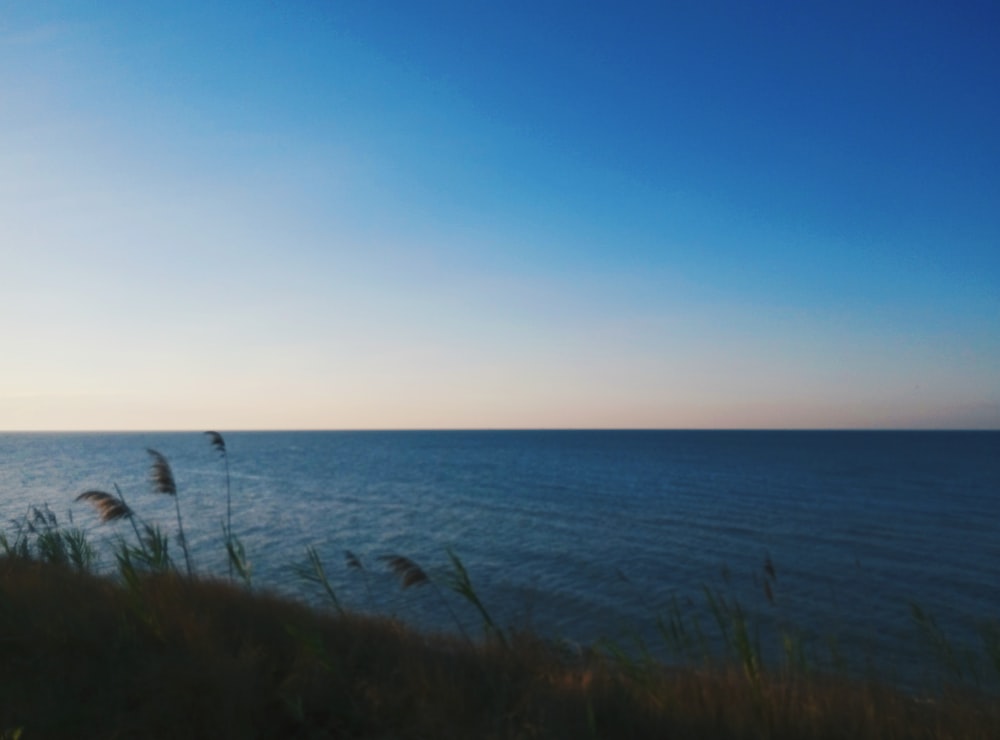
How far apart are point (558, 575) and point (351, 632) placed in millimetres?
14896

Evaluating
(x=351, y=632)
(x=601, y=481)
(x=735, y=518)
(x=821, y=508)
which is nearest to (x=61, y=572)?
(x=351, y=632)

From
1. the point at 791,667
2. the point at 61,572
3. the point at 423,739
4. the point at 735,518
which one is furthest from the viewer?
the point at 735,518

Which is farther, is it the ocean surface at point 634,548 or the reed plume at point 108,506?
the ocean surface at point 634,548

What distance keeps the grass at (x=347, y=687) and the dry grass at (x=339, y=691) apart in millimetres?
16

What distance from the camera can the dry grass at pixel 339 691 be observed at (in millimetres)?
4902

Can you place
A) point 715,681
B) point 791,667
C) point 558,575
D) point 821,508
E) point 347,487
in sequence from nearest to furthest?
point 715,681 < point 791,667 < point 558,575 < point 821,508 < point 347,487

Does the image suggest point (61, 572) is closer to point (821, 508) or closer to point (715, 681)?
point (715, 681)

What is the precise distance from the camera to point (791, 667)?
7098 mm

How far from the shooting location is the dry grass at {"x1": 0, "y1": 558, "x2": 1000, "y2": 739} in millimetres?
4902

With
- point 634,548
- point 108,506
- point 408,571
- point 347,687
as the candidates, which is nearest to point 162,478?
point 108,506

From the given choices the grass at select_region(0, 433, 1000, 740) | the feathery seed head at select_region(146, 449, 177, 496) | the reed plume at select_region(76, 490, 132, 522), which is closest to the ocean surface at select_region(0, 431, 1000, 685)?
the grass at select_region(0, 433, 1000, 740)

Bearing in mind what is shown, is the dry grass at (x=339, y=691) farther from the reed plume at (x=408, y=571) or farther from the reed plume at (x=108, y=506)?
the reed plume at (x=108, y=506)

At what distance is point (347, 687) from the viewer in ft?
18.3

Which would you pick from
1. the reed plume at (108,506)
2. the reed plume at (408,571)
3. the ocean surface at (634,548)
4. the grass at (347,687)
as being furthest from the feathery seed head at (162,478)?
the ocean surface at (634,548)
